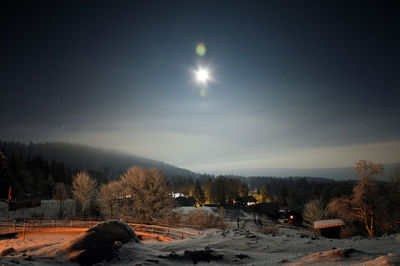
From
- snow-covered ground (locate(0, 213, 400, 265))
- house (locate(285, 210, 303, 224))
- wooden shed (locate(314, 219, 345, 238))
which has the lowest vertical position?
house (locate(285, 210, 303, 224))

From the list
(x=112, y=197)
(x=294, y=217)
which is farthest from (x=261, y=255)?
(x=294, y=217)

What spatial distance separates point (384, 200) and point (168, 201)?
30.7 m

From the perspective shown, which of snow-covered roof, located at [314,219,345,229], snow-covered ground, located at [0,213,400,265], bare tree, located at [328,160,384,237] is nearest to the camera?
snow-covered ground, located at [0,213,400,265]

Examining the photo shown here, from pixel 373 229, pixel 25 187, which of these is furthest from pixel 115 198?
pixel 25 187

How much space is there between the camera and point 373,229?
23703mm

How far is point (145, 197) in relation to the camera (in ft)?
124

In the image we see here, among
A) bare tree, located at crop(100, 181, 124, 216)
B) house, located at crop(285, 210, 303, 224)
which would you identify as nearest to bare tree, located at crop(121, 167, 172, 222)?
bare tree, located at crop(100, 181, 124, 216)

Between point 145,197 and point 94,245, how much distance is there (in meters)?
27.3

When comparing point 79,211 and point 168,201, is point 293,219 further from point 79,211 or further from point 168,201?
point 79,211

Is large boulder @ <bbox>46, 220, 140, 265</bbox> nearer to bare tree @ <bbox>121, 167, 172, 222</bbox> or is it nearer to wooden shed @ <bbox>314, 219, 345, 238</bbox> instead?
wooden shed @ <bbox>314, 219, 345, 238</bbox>

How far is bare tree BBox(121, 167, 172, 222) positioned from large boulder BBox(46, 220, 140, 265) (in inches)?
959

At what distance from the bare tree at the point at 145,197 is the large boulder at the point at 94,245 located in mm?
24371

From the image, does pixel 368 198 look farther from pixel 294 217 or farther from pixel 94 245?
pixel 294 217

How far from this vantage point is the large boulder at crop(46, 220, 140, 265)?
34.0 feet
